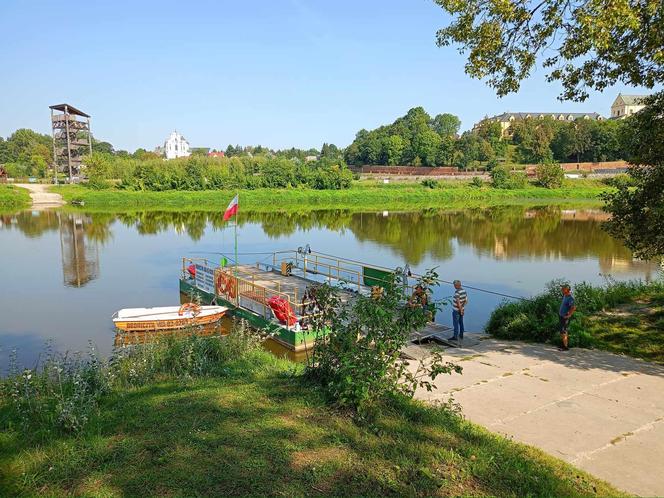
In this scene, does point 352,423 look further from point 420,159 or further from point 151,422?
point 420,159

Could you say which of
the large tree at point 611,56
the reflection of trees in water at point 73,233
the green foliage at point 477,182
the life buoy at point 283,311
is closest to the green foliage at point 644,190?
the large tree at point 611,56

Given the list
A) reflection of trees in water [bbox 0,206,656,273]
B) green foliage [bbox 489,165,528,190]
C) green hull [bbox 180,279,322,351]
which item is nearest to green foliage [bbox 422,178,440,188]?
green foliage [bbox 489,165,528,190]

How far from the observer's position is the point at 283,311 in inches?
589

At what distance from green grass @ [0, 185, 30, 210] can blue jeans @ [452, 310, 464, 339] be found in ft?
216

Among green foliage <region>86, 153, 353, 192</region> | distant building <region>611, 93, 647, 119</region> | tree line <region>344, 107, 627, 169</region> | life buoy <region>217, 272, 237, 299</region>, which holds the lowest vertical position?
life buoy <region>217, 272, 237, 299</region>

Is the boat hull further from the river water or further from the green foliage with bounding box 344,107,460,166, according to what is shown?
the green foliage with bounding box 344,107,460,166

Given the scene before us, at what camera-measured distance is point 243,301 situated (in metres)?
18.1

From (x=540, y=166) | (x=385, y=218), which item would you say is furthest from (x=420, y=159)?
(x=385, y=218)

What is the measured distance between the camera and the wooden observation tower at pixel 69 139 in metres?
83.5

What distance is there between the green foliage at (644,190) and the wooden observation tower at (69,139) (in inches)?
3420

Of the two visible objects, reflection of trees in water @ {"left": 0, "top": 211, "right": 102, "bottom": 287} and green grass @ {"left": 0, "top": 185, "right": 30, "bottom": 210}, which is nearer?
reflection of trees in water @ {"left": 0, "top": 211, "right": 102, "bottom": 287}

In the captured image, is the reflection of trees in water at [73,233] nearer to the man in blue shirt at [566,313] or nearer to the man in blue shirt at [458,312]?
the man in blue shirt at [458,312]

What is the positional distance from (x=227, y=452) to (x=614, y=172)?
99925 millimetres

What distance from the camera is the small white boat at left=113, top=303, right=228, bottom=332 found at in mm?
15484
